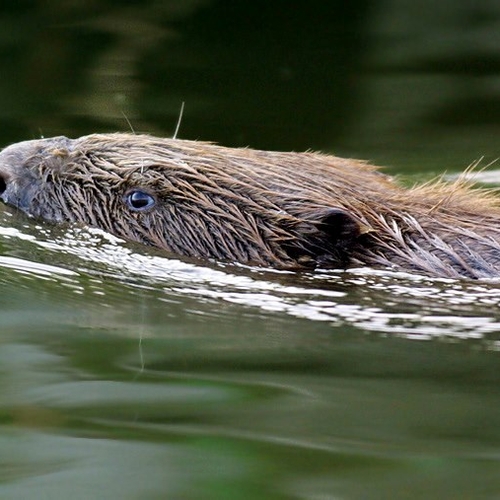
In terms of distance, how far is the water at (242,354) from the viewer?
9.84ft

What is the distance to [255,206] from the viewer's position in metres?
5.50

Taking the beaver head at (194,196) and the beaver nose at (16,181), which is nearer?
the beaver head at (194,196)

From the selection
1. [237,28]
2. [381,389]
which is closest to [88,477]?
[381,389]

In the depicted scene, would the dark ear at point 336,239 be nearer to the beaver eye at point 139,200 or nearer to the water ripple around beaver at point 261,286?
the water ripple around beaver at point 261,286

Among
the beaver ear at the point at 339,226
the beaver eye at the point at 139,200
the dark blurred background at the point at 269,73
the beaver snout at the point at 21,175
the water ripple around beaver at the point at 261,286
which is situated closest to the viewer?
the water ripple around beaver at the point at 261,286

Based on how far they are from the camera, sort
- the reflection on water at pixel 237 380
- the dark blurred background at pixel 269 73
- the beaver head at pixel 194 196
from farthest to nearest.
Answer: the dark blurred background at pixel 269 73 → the beaver head at pixel 194 196 → the reflection on water at pixel 237 380

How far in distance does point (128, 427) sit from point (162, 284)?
1.84 m

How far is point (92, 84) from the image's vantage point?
9305 millimetres

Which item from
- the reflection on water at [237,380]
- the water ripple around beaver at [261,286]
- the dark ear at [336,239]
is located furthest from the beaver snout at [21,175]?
Answer: the dark ear at [336,239]

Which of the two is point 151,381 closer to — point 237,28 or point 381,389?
point 381,389

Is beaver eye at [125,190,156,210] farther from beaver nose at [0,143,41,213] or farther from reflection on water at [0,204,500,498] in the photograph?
beaver nose at [0,143,41,213]

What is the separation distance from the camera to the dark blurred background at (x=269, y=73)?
8.43 m

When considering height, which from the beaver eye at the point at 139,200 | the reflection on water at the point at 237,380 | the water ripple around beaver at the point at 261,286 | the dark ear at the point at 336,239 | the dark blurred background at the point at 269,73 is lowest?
the reflection on water at the point at 237,380

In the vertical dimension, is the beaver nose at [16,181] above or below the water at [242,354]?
above
